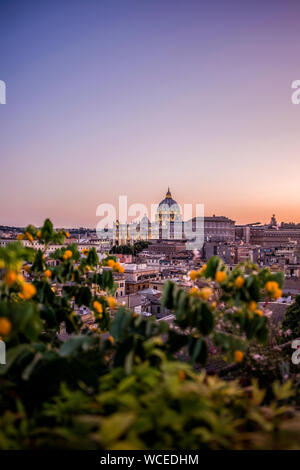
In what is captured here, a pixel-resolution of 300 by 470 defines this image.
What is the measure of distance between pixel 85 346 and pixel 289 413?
72 cm

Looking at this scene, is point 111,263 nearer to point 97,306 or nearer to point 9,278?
point 97,306

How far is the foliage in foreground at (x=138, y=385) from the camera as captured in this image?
97 cm

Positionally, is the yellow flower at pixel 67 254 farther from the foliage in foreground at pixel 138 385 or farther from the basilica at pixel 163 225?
the basilica at pixel 163 225

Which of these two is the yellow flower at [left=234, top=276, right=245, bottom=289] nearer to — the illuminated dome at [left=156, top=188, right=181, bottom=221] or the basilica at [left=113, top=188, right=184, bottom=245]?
the basilica at [left=113, top=188, right=184, bottom=245]

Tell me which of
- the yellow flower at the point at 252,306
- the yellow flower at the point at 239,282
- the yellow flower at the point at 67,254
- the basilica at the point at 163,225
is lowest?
the yellow flower at the point at 252,306

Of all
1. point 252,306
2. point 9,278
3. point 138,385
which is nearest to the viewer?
point 138,385

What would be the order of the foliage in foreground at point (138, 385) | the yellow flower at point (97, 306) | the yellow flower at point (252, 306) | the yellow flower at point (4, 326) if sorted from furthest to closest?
1. the yellow flower at point (97, 306)
2. the yellow flower at point (252, 306)
3. the yellow flower at point (4, 326)
4. the foliage in foreground at point (138, 385)

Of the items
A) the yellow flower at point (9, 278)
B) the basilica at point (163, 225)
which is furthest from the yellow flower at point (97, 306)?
the basilica at point (163, 225)

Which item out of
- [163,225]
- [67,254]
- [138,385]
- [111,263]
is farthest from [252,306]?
[163,225]

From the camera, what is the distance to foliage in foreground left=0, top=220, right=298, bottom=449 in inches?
38.1

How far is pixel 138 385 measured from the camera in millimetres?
1068
